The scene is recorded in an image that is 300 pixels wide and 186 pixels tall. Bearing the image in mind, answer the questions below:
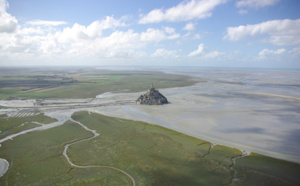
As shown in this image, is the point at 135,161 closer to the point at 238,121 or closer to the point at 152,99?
the point at 238,121

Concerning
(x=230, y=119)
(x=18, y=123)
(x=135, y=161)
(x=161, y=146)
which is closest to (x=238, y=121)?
(x=230, y=119)

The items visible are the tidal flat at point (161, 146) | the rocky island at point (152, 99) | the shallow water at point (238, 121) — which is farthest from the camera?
the rocky island at point (152, 99)

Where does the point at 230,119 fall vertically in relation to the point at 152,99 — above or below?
below

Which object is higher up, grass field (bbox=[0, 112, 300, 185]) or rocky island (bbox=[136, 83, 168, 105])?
rocky island (bbox=[136, 83, 168, 105])

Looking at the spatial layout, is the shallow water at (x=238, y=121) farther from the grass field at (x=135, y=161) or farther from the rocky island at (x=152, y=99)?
the grass field at (x=135, y=161)

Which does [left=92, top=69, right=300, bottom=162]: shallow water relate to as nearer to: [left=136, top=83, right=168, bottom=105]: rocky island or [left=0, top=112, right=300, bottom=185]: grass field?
[left=136, top=83, right=168, bottom=105]: rocky island

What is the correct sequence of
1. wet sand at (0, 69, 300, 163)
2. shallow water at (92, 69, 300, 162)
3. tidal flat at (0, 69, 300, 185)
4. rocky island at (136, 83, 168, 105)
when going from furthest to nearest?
rocky island at (136, 83, 168, 105)
wet sand at (0, 69, 300, 163)
shallow water at (92, 69, 300, 162)
tidal flat at (0, 69, 300, 185)

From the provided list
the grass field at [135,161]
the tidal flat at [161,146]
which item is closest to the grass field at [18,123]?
the tidal flat at [161,146]

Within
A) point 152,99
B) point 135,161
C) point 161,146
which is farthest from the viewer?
point 152,99

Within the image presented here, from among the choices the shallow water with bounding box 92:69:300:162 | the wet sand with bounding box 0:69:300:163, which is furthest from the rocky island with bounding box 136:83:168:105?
the shallow water with bounding box 92:69:300:162
